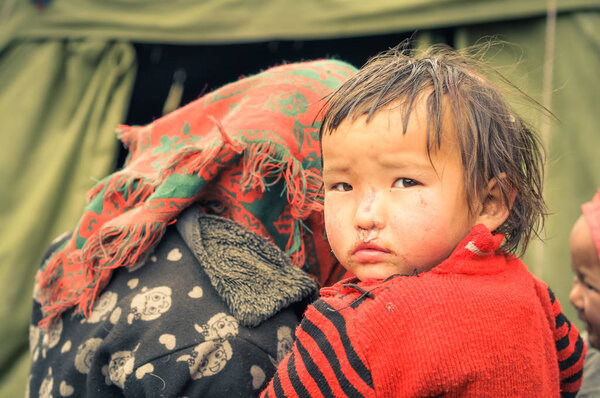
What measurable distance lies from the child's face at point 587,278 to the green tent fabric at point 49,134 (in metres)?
1.91

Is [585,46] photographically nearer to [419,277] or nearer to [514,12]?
[514,12]

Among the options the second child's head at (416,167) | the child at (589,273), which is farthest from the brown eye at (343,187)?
the child at (589,273)

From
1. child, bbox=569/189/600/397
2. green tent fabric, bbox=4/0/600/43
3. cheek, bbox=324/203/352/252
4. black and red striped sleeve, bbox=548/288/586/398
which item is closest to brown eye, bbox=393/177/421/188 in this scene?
cheek, bbox=324/203/352/252

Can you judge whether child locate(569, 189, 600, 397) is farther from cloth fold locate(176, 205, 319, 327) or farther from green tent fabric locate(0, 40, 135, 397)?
green tent fabric locate(0, 40, 135, 397)

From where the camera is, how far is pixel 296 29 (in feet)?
8.25

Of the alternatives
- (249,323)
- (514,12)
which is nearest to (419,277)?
(249,323)

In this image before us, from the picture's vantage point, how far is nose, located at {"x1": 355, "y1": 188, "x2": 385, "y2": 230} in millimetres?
995

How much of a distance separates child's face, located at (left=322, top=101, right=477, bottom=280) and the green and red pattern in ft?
0.90

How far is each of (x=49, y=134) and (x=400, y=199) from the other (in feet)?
6.92

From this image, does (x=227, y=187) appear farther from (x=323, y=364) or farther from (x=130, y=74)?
(x=130, y=74)

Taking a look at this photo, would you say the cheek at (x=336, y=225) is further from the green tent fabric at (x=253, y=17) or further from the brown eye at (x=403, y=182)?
the green tent fabric at (x=253, y=17)

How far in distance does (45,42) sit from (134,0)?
45 cm

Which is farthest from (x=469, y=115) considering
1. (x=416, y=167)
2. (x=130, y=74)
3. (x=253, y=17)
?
(x=130, y=74)

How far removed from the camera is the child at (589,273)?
1470mm
